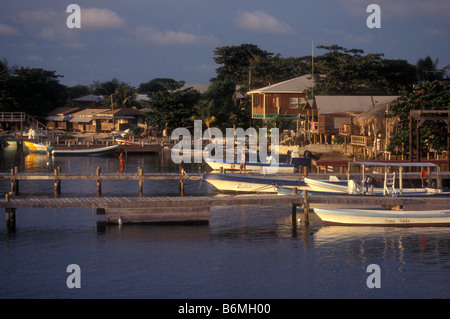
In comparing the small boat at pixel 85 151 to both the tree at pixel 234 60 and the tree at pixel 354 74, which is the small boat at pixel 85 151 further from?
the tree at pixel 234 60

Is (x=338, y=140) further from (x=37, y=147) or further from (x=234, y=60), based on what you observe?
(x=234, y=60)

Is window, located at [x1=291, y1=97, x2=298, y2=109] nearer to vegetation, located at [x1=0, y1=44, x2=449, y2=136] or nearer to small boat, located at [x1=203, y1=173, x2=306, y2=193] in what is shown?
vegetation, located at [x1=0, y1=44, x2=449, y2=136]

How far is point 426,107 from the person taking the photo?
40312 millimetres

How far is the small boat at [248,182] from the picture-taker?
34031 mm

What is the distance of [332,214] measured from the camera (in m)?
27.2

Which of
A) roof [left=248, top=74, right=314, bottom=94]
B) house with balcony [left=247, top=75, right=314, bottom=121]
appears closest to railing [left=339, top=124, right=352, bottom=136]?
house with balcony [left=247, top=75, right=314, bottom=121]

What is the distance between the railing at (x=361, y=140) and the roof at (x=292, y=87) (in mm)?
18008

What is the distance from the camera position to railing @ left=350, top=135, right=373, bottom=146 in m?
46.5

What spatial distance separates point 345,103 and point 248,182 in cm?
2434

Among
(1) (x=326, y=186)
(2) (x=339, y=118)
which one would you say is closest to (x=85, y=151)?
(2) (x=339, y=118)

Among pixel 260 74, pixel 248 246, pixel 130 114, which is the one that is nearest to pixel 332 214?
pixel 248 246

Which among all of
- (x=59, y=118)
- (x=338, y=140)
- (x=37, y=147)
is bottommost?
(x=37, y=147)

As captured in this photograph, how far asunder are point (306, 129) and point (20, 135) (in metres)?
41.9

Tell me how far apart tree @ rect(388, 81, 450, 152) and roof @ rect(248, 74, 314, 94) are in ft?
81.1
